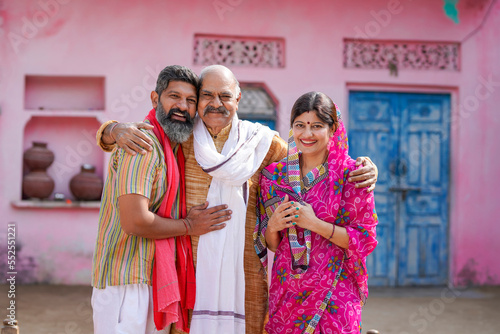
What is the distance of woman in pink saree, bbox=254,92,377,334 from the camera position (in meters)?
2.42

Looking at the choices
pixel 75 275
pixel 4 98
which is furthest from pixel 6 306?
pixel 4 98

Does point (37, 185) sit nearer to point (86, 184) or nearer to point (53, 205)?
point (53, 205)

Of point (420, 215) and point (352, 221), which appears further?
point (420, 215)

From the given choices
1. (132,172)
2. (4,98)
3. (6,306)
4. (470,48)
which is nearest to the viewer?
(132,172)

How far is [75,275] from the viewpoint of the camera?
20.7ft

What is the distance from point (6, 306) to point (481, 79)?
567 cm

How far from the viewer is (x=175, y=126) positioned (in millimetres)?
2564

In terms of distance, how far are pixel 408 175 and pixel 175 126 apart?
4689 mm

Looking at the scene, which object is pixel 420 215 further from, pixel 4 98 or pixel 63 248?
pixel 4 98

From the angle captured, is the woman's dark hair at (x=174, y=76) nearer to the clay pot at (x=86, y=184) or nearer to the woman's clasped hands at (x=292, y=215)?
the woman's clasped hands at (x=292, y=215)

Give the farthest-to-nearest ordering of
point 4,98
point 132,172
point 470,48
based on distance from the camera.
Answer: point 470,48 → point 4,98 → point 132,172

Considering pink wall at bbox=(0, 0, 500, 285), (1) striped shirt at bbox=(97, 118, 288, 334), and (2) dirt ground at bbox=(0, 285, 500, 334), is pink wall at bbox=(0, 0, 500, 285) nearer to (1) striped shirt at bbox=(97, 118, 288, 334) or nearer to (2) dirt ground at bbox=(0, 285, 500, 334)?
(2) dirt ground at bbox=(0, 285, 500, 334)
